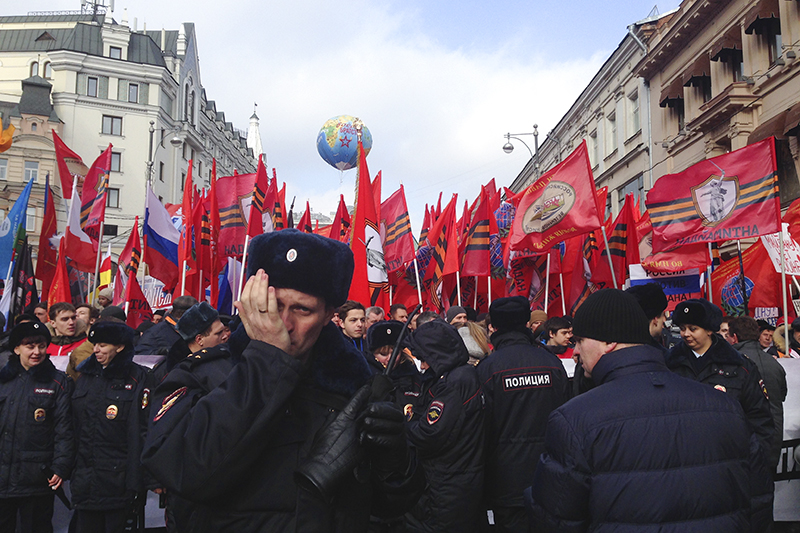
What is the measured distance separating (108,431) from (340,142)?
2063cm

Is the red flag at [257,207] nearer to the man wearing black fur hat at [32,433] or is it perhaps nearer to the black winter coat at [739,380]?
the man wearing black fur hat at [32,433]

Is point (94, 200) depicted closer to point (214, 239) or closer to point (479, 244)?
point (214, 239)

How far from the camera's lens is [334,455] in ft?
5.69

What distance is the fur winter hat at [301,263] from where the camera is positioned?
1.89 meters

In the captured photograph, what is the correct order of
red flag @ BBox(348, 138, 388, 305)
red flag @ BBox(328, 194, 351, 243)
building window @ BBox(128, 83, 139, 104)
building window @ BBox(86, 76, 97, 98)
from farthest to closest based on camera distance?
building window @ BBox(128, 83, 139, 104) → building window @ BBox(86, 76, 97, 98) → red flag @ BBox(328, 194, 351, 243) → red flag @ BBox(348, 138, 388, 305)

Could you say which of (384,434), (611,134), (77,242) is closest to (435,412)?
(384,434)

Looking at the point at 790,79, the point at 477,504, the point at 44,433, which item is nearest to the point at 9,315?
the point at 44,433

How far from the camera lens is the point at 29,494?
4.87 metres

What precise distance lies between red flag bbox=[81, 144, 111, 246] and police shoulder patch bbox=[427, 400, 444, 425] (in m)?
9.95

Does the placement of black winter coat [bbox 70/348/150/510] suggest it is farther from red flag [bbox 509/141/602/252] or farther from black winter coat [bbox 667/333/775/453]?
red flag [bbox 509/141/602/252]

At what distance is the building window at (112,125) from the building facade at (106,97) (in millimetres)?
69

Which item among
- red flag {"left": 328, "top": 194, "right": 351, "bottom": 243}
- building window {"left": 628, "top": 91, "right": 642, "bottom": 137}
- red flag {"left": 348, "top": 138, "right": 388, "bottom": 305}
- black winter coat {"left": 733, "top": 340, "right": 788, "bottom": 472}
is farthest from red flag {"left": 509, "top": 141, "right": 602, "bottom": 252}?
building window {"left": 628, "top": 91, "right": 642, "bottom": 137}

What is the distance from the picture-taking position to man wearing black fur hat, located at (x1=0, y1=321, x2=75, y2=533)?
4879mm

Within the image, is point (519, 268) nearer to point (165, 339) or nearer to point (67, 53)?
point (165, 339)
